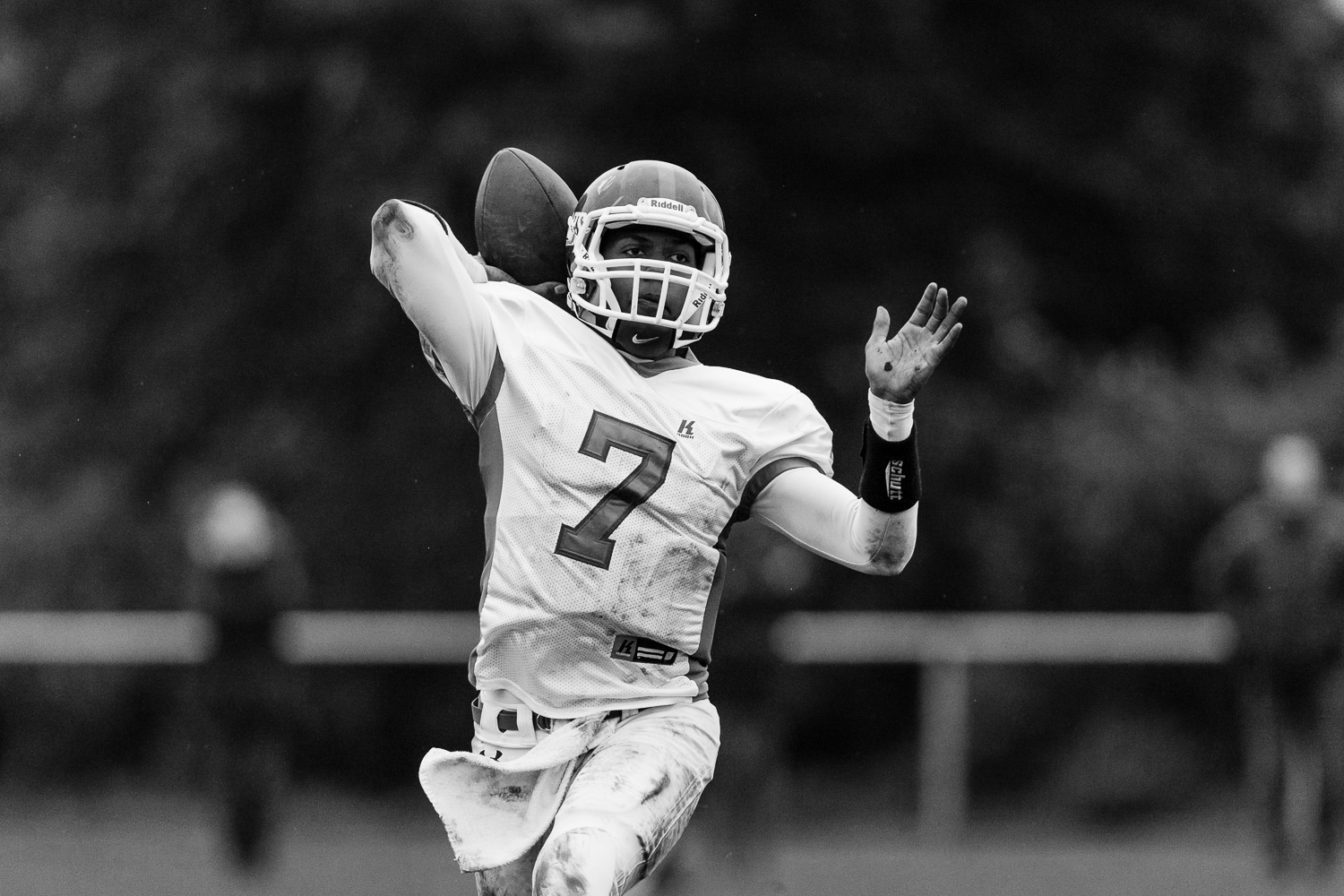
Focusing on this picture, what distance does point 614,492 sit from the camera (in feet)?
14.3

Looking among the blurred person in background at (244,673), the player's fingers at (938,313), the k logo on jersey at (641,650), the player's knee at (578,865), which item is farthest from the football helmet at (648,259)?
the blurred person in background at (244,673)

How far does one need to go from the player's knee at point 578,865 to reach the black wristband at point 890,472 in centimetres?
90

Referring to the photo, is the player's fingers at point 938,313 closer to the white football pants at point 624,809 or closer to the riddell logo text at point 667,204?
the riddell logo text at point 667,204

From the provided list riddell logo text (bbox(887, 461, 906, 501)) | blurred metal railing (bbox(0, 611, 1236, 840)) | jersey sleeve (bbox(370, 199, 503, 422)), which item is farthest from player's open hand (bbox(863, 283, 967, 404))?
blurred metal railing (bbox(0, 611, 1236, 840))

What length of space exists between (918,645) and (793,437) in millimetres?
8011

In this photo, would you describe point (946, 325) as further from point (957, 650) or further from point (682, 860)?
point (957, 650)

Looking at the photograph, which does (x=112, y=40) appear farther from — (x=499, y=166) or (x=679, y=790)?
(x=679, y=790)

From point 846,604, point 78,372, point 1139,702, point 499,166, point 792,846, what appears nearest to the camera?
point 499,166

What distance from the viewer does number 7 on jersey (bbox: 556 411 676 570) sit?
4.32 m

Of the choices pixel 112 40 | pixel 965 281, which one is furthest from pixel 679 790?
pixel 112 40

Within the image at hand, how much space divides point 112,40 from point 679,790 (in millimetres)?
11291

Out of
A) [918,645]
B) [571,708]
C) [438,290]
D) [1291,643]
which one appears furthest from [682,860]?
Result: [438,290]

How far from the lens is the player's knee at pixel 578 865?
3.91m

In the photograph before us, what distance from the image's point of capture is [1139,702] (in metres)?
12.7
